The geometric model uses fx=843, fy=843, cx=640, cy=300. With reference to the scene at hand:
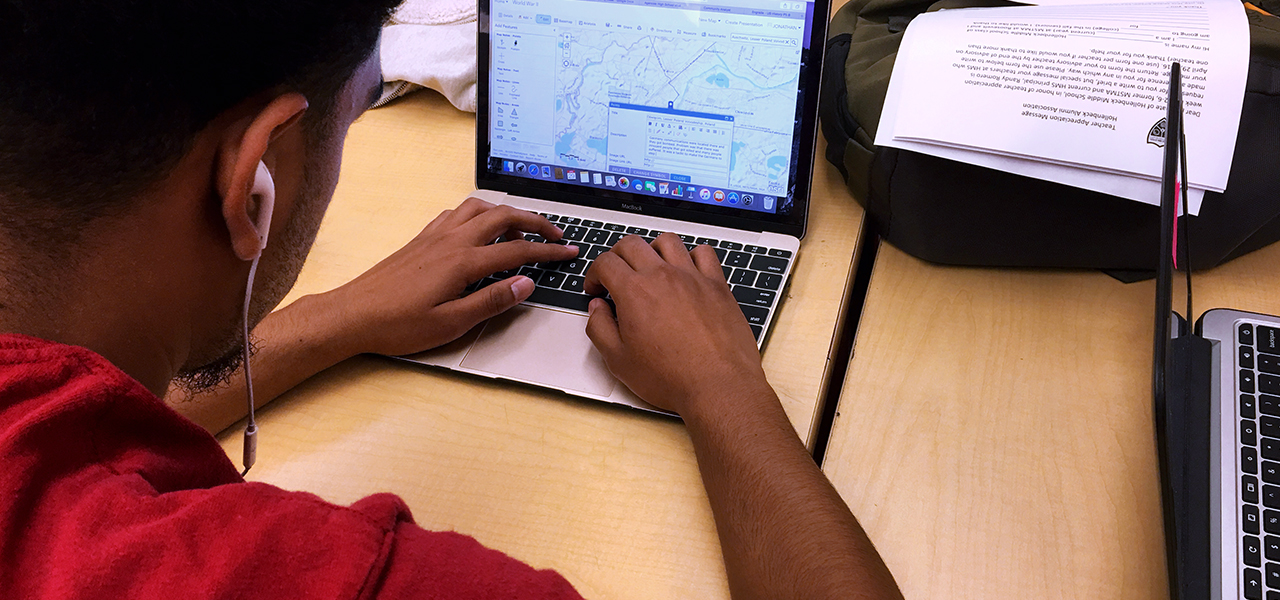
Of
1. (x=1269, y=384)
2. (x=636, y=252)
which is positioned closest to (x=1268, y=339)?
(x=1269, y=384)

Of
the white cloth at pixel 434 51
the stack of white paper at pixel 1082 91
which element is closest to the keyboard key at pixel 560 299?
Result: the stack of white paper at pixel 1082 91

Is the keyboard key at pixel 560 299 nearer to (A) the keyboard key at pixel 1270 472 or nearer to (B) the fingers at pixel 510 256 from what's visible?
(B) the fingers at pixel 510 256

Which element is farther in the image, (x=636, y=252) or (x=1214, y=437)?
(x=636, y=252)

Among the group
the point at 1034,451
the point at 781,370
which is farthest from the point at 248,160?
the point at 1034,451

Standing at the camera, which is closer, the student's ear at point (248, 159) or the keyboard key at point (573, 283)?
the student's ear at point (248, 159)

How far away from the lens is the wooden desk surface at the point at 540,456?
605mm

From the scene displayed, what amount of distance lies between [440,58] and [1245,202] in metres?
0.95

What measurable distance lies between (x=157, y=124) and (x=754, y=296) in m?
0.53

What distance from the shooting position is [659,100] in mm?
871

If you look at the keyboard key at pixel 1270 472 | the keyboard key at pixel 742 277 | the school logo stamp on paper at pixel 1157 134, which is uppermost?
the school logo stamp on paper at pixel 1157 134

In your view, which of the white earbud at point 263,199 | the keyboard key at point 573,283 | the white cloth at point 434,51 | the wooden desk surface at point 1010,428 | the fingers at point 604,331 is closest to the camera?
the white earbud at point 263,199

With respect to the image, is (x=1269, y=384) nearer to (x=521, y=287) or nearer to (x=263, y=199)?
(x=521, y=287)

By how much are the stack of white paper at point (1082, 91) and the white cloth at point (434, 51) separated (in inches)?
23.8

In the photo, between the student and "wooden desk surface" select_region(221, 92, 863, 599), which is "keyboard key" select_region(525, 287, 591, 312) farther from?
the student
